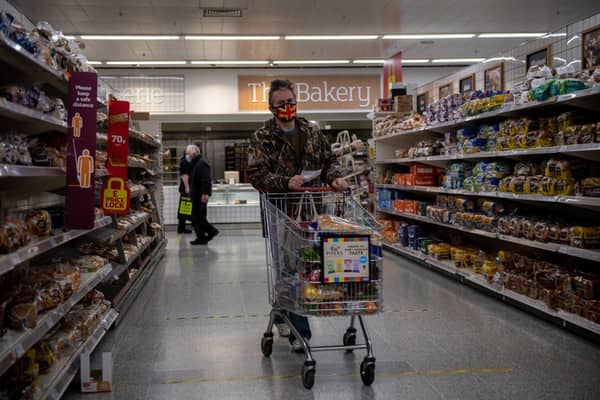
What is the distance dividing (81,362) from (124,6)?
6846 millimetres

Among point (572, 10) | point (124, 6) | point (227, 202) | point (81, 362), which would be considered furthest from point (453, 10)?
point (81, 362)

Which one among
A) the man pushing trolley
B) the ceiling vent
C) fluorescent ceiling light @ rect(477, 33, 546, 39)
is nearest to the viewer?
the man pushing trolley

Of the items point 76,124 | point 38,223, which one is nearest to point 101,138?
point 76,124

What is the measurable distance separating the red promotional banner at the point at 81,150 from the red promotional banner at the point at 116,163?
84 centimetres

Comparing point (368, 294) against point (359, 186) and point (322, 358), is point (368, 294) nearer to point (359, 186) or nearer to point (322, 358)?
point (322, 358)

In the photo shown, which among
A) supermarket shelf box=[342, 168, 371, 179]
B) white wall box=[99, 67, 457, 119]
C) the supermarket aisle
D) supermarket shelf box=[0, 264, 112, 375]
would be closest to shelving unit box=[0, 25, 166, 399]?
supermarket shelf box=[0, 264, 112, 375]

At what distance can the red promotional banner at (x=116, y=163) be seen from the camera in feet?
12.3

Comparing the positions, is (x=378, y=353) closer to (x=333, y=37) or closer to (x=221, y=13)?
(x=221, y=13)

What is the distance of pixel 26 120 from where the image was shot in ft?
8.64

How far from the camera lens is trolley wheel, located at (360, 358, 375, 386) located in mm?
2785

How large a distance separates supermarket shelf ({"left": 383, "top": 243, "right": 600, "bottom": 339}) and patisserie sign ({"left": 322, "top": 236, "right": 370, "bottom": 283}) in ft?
5.78

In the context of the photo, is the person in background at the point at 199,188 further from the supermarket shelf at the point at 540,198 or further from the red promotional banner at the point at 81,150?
the red promotional banner at the point at 81,150

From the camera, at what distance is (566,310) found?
372cm

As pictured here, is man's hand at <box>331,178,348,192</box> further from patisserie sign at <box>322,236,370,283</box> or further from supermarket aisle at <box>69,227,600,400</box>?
supermarket aisle at <box>69,227,600,400</box>
